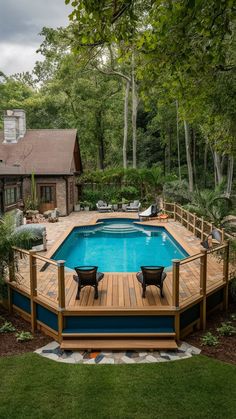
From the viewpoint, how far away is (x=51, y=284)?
7582mm

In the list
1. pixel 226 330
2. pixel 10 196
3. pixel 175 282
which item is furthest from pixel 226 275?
pixel 10 196

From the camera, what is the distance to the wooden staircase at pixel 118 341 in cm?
619

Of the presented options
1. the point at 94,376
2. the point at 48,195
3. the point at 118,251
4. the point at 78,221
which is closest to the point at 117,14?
the point at 94,376

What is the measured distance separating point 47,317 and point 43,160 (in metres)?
16.3

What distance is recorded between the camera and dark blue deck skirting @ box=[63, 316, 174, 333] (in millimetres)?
6527

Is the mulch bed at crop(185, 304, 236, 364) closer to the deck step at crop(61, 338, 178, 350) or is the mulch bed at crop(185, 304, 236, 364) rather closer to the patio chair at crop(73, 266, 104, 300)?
the deck step at crop(61, 338, 178, 350)

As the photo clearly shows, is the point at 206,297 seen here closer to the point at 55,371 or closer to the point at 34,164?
the point at 55,371

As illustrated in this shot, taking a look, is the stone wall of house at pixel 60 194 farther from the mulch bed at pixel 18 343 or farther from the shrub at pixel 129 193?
the mulch bed at pixel 18 343

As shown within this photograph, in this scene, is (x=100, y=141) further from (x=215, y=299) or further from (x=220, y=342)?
(x=220, y=342)

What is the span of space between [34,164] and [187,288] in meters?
16.4

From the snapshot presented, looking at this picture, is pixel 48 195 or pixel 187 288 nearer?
pixel 187 288

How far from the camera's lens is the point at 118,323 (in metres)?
6.56

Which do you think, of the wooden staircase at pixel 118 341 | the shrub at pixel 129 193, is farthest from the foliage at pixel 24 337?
the shrub at pixel 129 193

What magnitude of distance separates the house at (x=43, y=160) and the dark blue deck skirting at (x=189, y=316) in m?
13.2
